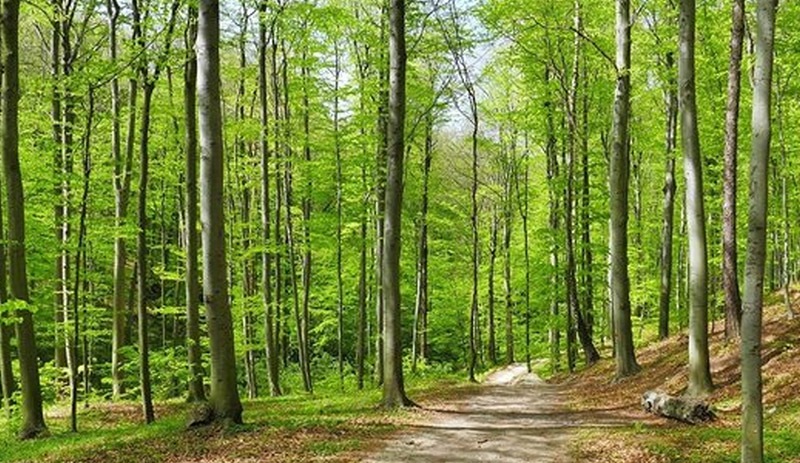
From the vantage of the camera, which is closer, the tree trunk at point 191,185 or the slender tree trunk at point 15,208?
Result: the slender tree trunk at point 15,208

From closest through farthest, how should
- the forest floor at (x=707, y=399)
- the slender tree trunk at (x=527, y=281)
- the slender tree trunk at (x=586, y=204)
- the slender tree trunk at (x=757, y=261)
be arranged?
1. the slender tree trunk at (x=757, y=261)
2. the forest floor at (x=707, y=399)
3. the slender tree trunk at (x=586, y=204)
4. the slender tree trunk at (x=527, y=281)

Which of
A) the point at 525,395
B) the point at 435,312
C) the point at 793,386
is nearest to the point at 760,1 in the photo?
the point at 793,386

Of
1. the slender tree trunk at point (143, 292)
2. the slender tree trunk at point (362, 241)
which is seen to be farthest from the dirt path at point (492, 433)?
the slender tree trunk at point (362, 241)

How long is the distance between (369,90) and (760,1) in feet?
47.8

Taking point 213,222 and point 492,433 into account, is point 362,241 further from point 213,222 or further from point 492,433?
point 492,433

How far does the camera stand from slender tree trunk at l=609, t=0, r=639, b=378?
15852 mm

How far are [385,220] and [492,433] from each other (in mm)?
4415

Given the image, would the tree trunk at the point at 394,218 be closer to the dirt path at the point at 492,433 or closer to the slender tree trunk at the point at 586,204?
the dirt path at the point at 492,433

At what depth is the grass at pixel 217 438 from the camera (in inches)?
336

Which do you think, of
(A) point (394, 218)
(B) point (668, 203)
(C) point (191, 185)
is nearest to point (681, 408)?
(A) point (394, 218)

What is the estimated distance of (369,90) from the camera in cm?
1952

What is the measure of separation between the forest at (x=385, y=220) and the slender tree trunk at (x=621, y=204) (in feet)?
0.24

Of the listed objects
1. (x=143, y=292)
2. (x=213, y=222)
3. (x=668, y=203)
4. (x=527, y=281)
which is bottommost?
(x=527, y=281)

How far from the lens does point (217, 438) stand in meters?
9.43
